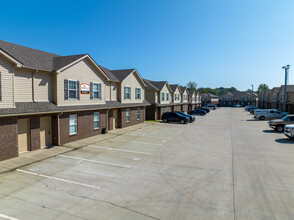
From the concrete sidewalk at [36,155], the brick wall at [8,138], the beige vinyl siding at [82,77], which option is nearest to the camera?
the concrete sidewalk at [36,155]

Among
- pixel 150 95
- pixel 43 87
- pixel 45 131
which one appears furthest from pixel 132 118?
pixel 43 87

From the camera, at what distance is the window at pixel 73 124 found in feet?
51.5

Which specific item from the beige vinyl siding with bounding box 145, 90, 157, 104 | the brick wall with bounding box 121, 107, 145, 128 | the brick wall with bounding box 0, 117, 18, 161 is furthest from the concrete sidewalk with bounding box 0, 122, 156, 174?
the beige vinyl siding with bounding box 145, 90, 157, 104

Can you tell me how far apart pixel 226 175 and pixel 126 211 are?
5543mm

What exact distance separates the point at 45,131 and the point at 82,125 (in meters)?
3.31

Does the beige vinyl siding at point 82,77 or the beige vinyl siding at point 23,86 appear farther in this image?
the beige vinyl siding at point 82,77

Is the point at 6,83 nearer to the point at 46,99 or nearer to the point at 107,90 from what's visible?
the point at 46,99

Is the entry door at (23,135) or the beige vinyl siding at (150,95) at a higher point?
the beige vinyl siding at (150,95)

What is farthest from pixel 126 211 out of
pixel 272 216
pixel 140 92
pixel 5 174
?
pixel 140 92

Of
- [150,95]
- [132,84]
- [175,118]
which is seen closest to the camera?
[132,84]

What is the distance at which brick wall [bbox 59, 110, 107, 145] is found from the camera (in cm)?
1491

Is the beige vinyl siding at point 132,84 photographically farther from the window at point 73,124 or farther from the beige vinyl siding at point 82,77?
the window at point 73,124

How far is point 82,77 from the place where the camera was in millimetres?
16906

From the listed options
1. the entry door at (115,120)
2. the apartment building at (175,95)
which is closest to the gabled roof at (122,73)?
the entry door at (115,120)
